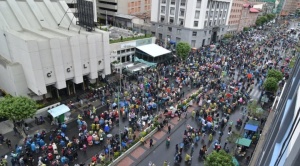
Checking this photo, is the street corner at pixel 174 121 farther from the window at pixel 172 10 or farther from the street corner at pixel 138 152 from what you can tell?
the window at pixel 172 10

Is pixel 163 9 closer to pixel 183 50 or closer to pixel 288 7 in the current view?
pixel 183 50

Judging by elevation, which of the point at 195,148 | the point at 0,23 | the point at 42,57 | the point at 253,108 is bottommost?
the point at 195,148

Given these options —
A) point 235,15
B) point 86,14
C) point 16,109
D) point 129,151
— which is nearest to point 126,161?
point 129,151

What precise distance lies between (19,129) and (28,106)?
3.99 m

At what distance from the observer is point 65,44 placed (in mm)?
30938

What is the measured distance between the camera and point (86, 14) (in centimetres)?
3509

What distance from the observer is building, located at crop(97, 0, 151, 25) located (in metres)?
74.8

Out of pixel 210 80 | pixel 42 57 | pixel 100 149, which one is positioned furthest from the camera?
pixel 210 80

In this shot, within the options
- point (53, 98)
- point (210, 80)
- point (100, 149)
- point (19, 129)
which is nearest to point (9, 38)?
point (53, 98)

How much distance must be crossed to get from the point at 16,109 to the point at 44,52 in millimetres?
8266

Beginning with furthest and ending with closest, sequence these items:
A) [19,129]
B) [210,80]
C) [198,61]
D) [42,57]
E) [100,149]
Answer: [198,61] < [210,80] < [42,57] < [19,129] < [100,149]

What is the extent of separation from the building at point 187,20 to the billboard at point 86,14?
3044 centimetres

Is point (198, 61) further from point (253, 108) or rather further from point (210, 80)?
point (253, 108)

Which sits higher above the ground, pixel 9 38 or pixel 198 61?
pixel 9 38
